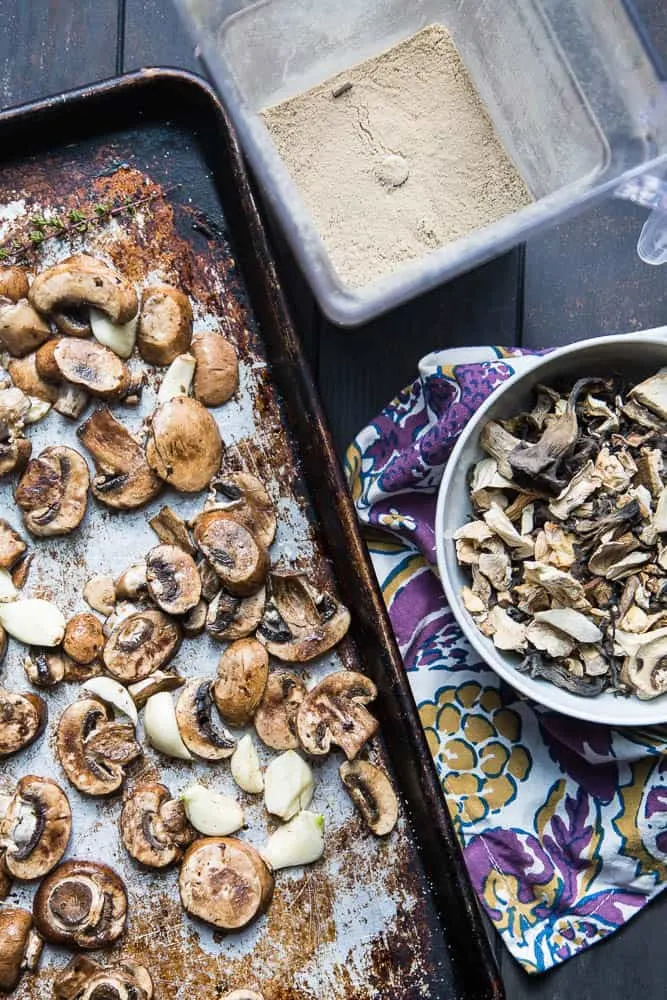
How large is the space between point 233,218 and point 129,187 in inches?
7.7

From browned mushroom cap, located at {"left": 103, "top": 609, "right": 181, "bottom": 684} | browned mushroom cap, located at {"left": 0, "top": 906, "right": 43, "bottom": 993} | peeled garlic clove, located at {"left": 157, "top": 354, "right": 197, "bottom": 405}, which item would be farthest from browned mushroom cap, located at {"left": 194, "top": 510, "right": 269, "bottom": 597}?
browned mushroom cap, located at {"left": 0, "top": 906, "right": 43, "bottom": 993}

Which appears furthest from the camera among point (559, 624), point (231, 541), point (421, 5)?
point (421, 5)

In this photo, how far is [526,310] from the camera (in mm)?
1896

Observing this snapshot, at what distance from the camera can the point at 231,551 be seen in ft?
5.18

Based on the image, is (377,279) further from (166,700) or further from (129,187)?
(166,700)

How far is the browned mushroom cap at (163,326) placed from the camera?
1660 millimetres

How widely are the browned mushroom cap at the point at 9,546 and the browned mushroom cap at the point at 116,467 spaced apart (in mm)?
150

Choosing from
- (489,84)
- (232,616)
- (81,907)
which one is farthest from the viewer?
(489,84)

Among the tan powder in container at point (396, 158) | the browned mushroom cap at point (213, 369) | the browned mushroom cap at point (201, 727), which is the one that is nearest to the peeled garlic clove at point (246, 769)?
the browned mushroom cap at point (201, 727)

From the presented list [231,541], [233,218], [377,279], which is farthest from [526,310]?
[231,541]

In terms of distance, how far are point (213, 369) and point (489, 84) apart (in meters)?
0.74

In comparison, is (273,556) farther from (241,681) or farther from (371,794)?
(371,794)

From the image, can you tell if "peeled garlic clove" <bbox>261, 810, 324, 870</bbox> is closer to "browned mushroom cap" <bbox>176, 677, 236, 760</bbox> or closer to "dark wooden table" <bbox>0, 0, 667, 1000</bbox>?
"browned mushroom cap" <bbox>176, 677, 236, 760</bbox>

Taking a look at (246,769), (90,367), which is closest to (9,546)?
(90,367)
